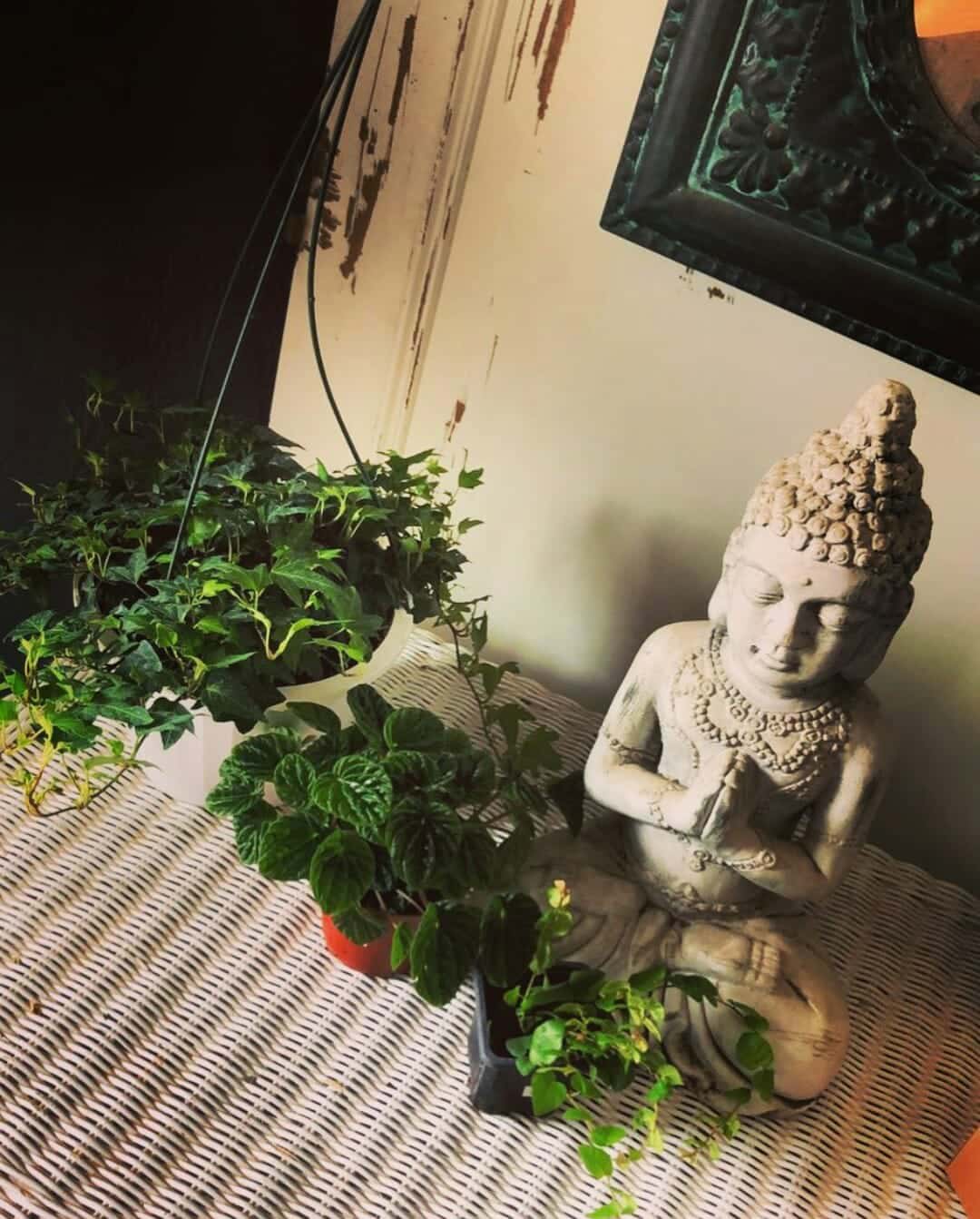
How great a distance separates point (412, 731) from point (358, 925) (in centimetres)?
16

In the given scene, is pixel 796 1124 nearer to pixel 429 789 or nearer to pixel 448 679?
pixel 429 789

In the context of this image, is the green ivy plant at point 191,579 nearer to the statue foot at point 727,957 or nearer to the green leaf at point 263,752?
the green leaf at point 263,752

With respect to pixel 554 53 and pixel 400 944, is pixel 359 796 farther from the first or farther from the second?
pixel 554 53

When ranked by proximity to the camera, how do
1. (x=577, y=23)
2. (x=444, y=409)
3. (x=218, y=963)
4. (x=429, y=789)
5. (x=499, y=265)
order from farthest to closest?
(x=444, y=409) < (x=499, y=265) < (x=577, y=23) < (x=218, y=963) < (x=429, y=789)

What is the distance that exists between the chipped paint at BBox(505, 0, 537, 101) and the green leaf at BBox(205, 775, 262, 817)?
747mm

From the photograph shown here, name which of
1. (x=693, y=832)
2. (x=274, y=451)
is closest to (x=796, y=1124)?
(x=693, y=832)

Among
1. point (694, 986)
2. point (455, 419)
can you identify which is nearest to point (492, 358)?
point (455, 419)

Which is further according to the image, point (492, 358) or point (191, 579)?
point (492, 358)

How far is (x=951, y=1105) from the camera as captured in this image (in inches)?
36.8

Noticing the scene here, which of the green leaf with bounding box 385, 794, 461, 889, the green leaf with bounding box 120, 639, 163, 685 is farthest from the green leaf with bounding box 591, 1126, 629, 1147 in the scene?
the green leaf with bounding box 120, 639, 163, 685

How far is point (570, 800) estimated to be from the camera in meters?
0.95

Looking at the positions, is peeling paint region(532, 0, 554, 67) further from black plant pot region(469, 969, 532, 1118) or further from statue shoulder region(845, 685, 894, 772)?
black plant pot region(469, 969, 532, 1118)

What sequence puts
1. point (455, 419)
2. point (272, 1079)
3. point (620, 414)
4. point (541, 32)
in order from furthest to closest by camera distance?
1. point (455, 419)
2. point (620, 414)
3. point (541, 32)
4. point (272, 1079)

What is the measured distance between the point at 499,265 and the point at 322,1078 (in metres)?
0.84
